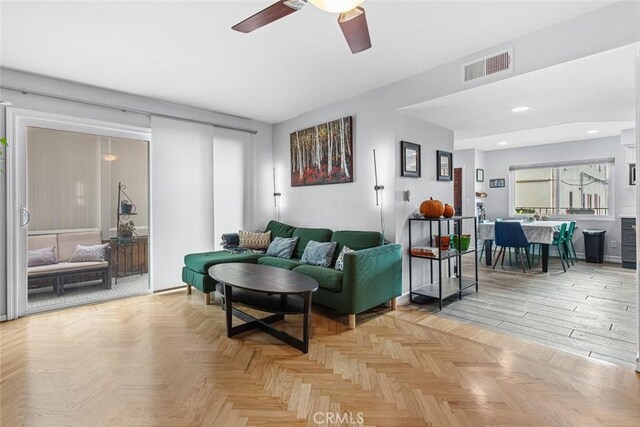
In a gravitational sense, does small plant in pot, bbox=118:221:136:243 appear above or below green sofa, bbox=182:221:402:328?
above

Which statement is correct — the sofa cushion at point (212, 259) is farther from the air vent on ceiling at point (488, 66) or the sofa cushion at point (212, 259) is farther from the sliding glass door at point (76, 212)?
the air vent on ceiling at point (488, 66)

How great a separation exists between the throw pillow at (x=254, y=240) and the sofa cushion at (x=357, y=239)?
1.17 metres

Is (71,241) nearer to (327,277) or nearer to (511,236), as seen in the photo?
(327,277)

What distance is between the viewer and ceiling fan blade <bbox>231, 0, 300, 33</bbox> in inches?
66.4

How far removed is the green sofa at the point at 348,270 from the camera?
3.07 meters

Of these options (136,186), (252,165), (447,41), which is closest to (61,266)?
(136,186)

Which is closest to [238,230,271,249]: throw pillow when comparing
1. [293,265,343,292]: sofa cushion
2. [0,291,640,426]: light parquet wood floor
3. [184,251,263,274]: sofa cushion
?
[184,251,263,274]: sofa cushion

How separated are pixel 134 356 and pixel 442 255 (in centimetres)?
318

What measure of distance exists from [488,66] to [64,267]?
5110mm

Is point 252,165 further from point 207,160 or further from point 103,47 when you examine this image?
point 103,47

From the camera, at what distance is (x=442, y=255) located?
3.66 m

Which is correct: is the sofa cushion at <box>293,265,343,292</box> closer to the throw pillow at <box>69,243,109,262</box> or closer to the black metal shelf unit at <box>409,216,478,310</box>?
the black metal shelf unit at <box>409,216,478,310</box>

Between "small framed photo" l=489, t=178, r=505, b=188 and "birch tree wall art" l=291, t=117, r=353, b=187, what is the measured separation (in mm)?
5464

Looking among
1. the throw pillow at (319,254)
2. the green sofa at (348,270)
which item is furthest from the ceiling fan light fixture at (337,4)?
the throw pillow at (319,254)
